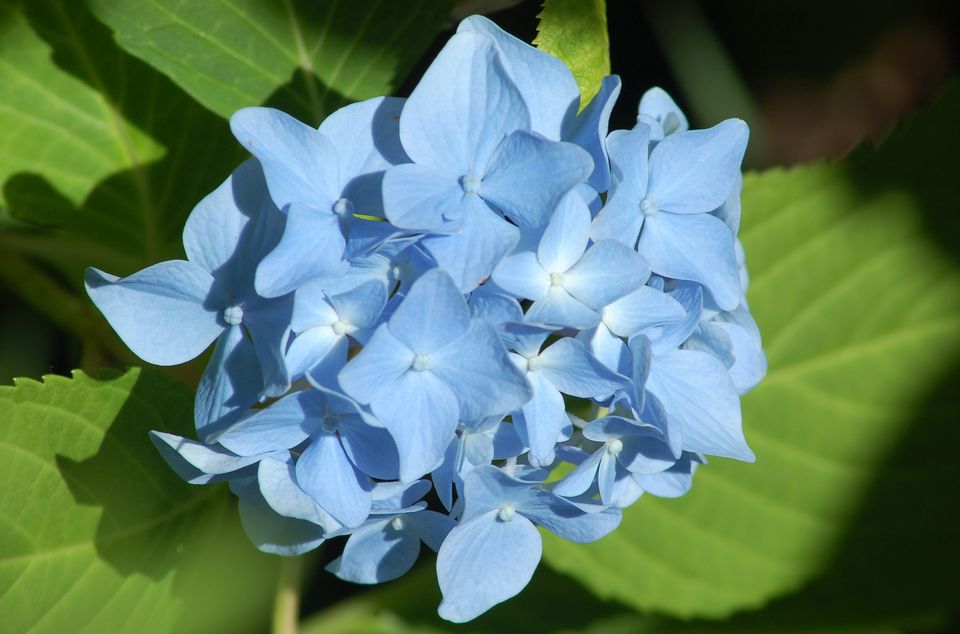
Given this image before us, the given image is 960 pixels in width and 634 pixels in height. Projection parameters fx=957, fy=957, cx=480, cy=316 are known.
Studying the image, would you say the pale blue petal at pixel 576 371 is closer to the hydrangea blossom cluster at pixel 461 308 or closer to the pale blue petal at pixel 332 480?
the hydrangea blossom cluster at pixel 461 308

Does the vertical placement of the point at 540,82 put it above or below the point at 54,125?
above

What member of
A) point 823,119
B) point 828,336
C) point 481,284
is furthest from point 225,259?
point 823,119

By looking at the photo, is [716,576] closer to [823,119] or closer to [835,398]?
[835,398]

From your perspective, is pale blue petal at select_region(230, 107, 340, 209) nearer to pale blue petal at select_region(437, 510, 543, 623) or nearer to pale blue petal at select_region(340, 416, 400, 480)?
pale blue petal at select_region(340, 416, 400, 480)

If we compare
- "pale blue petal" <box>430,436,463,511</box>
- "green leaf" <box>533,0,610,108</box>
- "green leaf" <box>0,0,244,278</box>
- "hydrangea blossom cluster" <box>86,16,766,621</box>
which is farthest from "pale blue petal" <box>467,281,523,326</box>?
"green leaf" <box>0,0,244,278</box>

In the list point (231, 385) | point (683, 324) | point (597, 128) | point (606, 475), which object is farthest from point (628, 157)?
point (231, 385)

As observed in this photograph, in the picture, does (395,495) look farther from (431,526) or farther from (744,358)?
(744,358)
